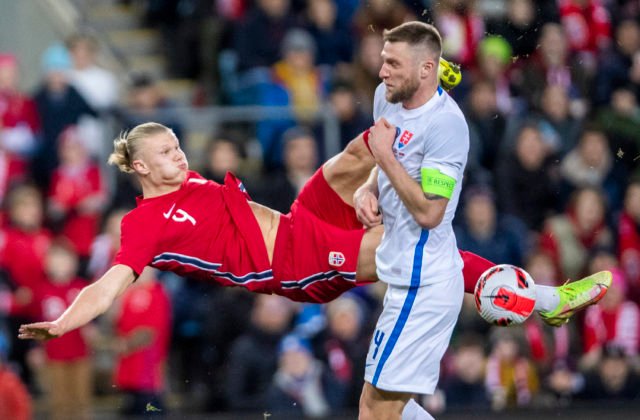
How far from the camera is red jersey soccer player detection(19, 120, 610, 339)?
6.68 metres

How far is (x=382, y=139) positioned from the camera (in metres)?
6.14

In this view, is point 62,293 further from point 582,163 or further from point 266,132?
point 582,163

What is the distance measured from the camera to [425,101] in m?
6.22

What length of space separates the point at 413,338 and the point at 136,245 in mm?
1374

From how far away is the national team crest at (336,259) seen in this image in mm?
6719

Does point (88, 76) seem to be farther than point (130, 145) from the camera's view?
Yes

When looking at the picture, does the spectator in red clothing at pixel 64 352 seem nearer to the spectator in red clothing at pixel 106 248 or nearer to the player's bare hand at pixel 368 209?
the spectator in red clothing at pixel 106 248

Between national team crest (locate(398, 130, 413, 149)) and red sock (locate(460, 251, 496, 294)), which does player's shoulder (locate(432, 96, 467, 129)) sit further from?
red sock (locate(460, 251, 496, 294))

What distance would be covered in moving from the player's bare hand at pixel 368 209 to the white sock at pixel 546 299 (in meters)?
0.86

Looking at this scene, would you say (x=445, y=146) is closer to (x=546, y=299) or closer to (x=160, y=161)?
(x=546, y=299)

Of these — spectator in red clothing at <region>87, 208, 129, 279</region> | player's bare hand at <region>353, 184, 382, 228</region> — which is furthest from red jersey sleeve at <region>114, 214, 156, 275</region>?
spectator in red clothing at <region>87, 208, 129, 279</region>

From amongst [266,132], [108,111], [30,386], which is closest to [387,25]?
[266,132]

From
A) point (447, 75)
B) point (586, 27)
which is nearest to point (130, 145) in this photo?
point (447, 75)

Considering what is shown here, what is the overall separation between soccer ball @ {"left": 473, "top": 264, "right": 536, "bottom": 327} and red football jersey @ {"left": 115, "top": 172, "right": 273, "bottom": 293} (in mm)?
1088
